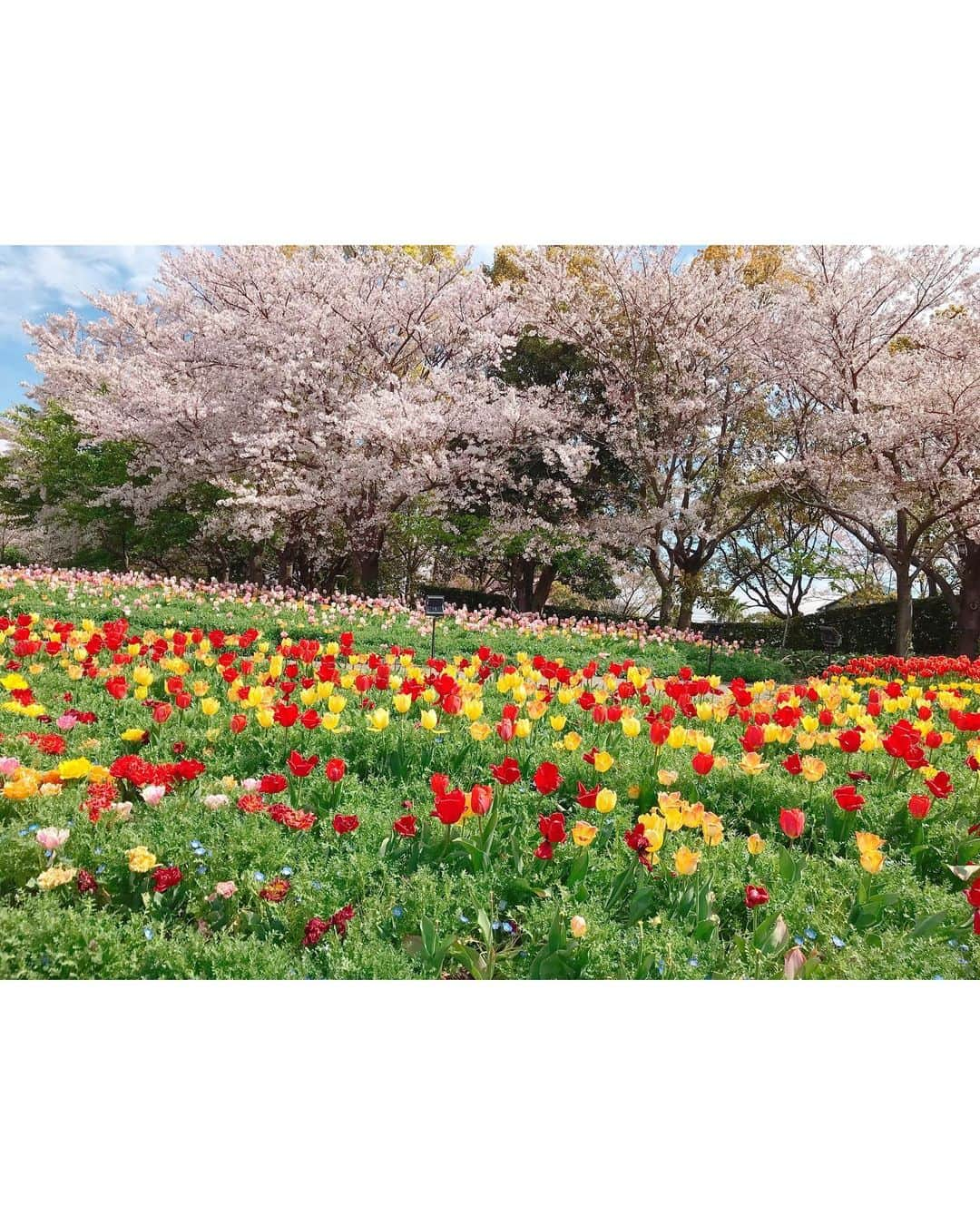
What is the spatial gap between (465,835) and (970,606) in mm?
11283

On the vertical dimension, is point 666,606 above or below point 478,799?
above

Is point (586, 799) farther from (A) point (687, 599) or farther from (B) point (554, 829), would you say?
(A) point (687, 599)

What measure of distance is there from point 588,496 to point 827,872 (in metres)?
11.3

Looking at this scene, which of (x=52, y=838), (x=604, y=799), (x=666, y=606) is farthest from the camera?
(x=666, y=606)

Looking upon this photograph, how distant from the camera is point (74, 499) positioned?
14383 mm

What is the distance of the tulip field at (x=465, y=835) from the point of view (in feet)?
6.66

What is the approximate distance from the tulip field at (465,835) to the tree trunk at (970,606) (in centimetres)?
853

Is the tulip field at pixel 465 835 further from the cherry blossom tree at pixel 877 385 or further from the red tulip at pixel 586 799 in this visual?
the cherry blossom tree at pixel 877 385

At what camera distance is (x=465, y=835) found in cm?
251

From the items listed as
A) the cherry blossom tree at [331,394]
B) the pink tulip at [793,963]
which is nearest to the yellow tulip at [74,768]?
the pink tulip at [793,963]

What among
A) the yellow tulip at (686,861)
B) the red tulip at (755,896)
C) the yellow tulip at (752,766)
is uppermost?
the yellow tulip at (752,766)

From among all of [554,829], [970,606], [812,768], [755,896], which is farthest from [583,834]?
[970,606]

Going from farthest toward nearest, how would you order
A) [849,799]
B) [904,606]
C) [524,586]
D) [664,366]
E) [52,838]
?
1. [524,586]
2. [664,366]
3. [904,606]
4. [849,799]
5. [52,838]

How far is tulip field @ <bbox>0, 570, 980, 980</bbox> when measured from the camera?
2.03 metres
